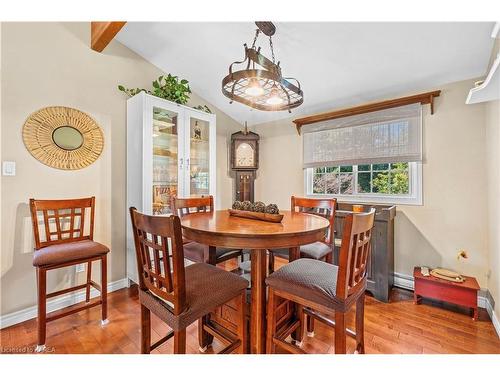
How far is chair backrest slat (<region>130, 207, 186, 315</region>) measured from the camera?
1011 millimetres

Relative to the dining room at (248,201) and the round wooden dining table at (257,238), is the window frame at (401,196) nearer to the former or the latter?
the dining room at (248,201)

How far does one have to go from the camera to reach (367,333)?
173cm

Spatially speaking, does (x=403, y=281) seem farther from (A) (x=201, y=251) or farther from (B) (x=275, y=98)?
(B) (x=275, y=98)

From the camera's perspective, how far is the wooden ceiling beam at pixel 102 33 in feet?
6.47

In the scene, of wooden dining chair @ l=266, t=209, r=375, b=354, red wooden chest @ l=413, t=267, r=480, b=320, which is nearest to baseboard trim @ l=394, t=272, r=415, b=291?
red wooden chest @ l=413, t=267, r=480, b=320

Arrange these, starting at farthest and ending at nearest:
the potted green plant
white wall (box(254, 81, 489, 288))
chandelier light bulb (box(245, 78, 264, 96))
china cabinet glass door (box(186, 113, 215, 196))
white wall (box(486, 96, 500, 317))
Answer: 1. china cabinet glass door (box(186, 113, 215, 196))
2. the potted green plant
3. white wall (box(254, 81, 489, 288))
4. white wall (box(486, 96, 500, 317))
5. chandelier light bulb (box(245, 78, 264, 96))

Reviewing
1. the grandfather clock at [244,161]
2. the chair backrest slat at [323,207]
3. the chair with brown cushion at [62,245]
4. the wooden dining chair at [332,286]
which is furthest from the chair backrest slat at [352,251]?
the grandfather clock at [244,161]

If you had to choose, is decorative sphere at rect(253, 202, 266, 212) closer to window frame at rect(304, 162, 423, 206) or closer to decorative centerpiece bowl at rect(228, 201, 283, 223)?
decorative centerpiece bowl at rect(228, 201, 283, 223)

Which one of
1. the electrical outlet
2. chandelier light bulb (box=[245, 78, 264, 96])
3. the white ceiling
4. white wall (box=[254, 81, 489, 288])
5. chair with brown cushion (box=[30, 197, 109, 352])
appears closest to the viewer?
chandelier light bulb (box=[245, 78, 264, 96])

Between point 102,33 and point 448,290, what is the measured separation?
12.5 ft

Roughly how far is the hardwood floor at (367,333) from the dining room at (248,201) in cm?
1

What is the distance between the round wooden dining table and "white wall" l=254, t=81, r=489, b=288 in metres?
1.60

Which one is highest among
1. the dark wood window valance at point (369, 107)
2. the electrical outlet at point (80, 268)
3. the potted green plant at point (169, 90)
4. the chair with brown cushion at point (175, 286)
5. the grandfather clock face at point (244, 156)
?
the potted green plant at point (169, 90)

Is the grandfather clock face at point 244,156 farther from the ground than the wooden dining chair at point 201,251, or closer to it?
farther from the ground
